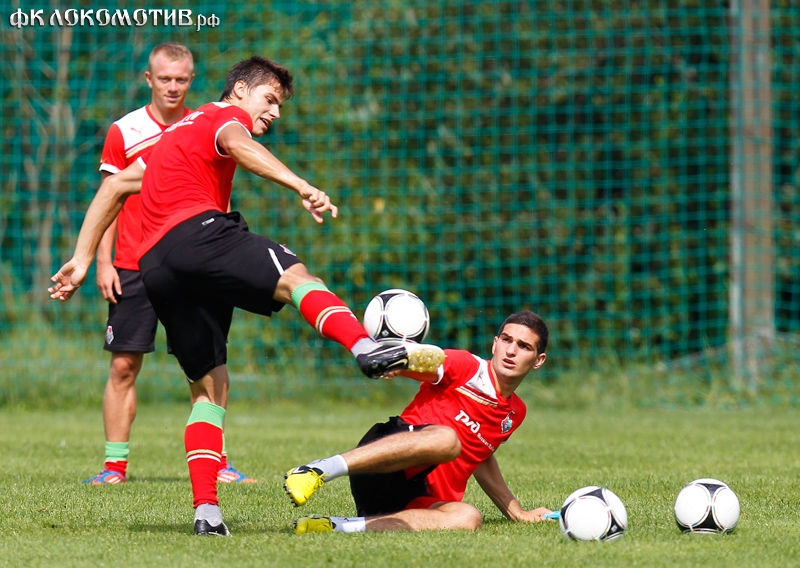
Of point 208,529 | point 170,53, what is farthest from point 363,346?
point 170,53

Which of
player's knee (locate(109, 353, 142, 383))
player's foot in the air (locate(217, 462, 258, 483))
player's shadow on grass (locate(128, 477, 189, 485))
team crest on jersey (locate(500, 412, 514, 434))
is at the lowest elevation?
player's shadow on grass (locate(128, 477, 189, 485))

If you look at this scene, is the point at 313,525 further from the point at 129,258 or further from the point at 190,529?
the point at 129,258

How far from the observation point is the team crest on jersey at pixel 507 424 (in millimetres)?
5328

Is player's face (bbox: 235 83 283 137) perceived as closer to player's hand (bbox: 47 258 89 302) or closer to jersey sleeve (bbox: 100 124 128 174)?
player's hand (bbox: 47 258 89 302)

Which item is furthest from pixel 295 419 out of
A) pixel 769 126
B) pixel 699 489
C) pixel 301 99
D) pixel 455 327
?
pixel 699 489

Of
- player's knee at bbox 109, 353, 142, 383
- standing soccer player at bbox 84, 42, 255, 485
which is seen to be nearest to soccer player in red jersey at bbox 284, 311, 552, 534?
standing soccer player at bbox 84, 42, 255, 485

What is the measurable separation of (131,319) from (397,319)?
2.66m

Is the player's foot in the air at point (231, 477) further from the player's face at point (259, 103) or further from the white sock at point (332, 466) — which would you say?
the player's face at point (259, 103)

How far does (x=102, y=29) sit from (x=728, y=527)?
10.9 metres

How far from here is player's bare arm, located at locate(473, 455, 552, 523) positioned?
533 cm

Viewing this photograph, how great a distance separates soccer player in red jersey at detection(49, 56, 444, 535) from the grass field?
536 mm

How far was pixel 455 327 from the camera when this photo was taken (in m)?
13.1

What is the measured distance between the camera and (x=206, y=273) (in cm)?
459

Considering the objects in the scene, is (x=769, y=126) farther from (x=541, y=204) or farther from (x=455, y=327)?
(x=455, y=327)
